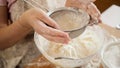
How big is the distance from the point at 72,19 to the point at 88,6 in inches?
7.0

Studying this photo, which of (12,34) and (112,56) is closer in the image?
(112,56)

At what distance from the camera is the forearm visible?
3.10 ft

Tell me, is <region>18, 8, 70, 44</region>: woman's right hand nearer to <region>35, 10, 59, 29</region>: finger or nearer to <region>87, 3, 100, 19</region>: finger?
<region>35, 10, 59, 29</region>: finger

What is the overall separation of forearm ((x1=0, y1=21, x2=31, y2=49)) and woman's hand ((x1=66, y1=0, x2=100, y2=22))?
0.77 feet

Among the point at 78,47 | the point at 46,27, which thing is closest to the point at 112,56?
the point at 78,47

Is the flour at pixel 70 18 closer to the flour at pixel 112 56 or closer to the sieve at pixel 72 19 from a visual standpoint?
the sieve at pixel 72 19

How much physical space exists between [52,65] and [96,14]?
0.29 m

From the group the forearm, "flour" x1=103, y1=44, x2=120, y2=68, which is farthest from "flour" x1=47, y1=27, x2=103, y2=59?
the forearm

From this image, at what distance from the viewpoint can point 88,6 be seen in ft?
3.07

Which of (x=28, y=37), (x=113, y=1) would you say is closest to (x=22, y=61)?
(x=28, y=37)

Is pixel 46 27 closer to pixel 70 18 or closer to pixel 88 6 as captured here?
pixel 70 18

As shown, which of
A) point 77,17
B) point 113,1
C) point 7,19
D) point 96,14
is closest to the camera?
point 77,17

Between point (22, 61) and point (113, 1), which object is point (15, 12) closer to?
point (22, 61)

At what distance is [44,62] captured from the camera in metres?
0.85
